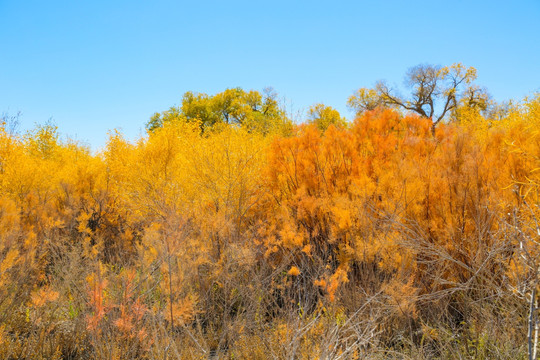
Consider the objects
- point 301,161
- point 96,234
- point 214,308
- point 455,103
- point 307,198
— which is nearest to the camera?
point 214,308

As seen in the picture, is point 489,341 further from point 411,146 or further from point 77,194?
point 77,194

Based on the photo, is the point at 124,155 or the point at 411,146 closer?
the point at 411,146

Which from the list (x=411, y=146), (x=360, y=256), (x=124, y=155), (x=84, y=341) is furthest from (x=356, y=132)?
(x=124, y=155)

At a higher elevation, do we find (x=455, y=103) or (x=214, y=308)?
(x=455, y=103)

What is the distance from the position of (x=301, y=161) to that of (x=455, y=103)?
2616cm

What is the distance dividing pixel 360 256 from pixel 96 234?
252 inches

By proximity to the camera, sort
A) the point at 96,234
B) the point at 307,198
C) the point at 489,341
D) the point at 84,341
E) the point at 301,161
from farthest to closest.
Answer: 1. the point at 96,234
2. the point at 301,161
3. the point at 307,198
4. the point at 84,341
5. the point at 489,341

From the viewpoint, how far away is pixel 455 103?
1093 inches

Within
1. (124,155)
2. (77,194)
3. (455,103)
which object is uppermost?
(455,103)

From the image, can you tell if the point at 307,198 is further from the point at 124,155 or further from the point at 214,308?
the point at 124,155

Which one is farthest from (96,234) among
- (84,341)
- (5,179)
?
(84,341)

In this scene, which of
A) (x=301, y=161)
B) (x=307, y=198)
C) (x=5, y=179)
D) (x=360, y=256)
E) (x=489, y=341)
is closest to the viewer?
(x=489, y=341)

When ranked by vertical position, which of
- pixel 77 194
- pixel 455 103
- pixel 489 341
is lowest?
pixel 489 341

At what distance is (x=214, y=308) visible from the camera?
4.44 m
